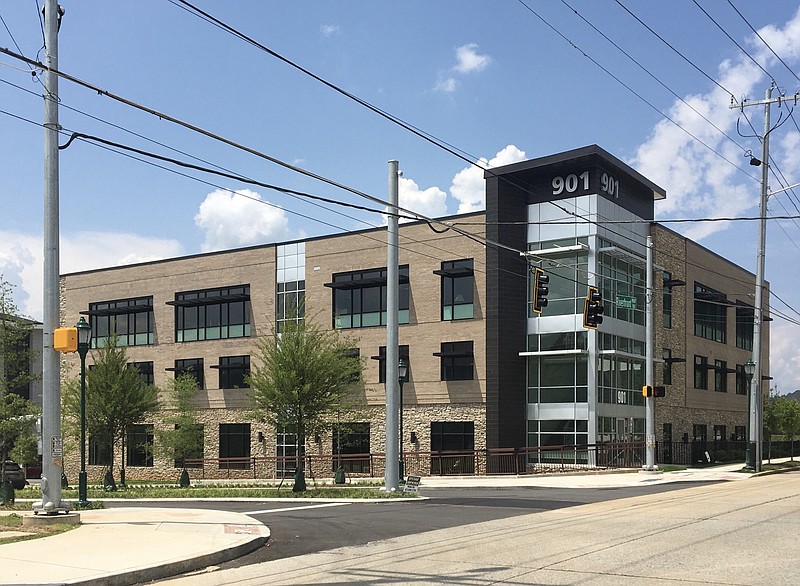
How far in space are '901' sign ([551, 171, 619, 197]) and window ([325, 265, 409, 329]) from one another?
8281 millimetres

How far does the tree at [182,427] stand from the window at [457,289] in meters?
15.0

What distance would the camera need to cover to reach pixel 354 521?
1834 centimetres

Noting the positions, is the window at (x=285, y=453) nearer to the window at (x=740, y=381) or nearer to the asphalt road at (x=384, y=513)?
the asphalt road at (x=384, y=513)

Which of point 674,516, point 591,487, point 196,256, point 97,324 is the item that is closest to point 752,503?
point 674,516

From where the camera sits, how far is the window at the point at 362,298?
44.0 metres

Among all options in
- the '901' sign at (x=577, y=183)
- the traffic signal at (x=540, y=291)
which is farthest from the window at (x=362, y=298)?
the traffic signal at (x=540, y=291)

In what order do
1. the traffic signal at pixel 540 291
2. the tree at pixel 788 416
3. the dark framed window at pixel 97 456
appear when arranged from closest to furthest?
the traffic signal at pixel 540 291, the dark framed window at pixel 97 456, the tree at pixel 788 416

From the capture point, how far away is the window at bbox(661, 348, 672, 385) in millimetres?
47169

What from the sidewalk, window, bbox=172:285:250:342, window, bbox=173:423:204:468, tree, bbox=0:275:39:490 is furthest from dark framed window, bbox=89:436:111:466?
the sidewalk

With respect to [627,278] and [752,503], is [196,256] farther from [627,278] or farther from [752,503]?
[752,503]

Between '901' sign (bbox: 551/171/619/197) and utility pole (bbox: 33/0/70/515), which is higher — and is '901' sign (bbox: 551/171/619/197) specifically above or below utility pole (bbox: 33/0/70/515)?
above

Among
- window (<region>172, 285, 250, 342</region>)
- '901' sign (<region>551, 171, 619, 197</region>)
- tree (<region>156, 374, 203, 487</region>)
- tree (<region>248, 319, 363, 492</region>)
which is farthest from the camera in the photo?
window (<region>172, 285, 250, 342</region>)

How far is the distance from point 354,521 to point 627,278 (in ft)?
97.8

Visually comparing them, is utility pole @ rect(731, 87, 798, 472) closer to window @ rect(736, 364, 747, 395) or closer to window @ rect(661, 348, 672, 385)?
window @ rect(661, 348, 672, 385)
